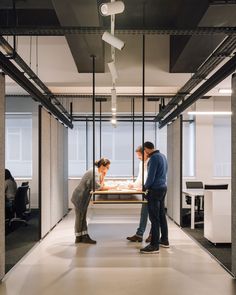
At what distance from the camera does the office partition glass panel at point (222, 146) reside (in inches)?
389

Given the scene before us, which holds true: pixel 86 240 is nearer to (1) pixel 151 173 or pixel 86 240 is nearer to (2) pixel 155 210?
(2) pixel 155 210

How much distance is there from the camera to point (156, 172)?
5012 mm

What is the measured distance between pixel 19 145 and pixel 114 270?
6735 millimetres

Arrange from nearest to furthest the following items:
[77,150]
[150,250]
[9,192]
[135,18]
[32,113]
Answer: [135,18]
[150,250]
[9,192]
[32,113]
[77,150]

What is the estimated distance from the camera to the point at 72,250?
16.6 ft

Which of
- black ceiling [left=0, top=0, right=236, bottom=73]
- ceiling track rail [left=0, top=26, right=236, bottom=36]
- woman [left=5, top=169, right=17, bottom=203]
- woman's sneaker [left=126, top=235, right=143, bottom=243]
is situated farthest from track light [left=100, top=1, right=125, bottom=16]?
woman [left=5, top=169, right=17, bottom=203]

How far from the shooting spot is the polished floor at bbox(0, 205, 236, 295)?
351 centimetres

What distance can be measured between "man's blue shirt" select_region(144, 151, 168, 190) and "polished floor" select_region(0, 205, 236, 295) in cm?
98

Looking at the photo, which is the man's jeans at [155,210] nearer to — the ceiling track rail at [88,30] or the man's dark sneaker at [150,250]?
the man's dark sneaker at [150,250]

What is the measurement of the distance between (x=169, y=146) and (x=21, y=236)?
399 centimetres

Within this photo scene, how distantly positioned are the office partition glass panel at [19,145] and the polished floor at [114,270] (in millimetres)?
4409

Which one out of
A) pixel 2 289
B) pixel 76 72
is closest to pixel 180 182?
pixel 76 72

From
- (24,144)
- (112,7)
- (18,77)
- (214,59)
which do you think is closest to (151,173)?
(214,59)

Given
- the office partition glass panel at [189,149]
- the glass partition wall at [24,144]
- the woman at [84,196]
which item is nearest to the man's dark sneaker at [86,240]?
the woman at [84,196]
